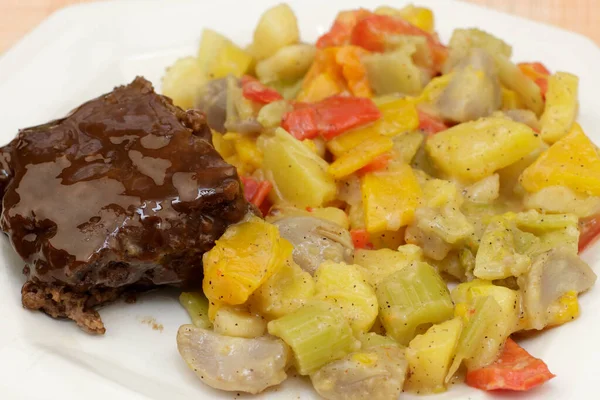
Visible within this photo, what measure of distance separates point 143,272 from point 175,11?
2.33 meters

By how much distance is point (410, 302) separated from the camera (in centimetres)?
270

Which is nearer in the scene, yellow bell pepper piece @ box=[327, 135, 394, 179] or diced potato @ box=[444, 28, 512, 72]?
yellow bell pepper piece @ box=[327, 135, 394, 179]

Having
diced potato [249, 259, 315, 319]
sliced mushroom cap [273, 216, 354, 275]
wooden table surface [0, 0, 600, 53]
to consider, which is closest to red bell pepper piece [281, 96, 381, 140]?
sliced mushroom cap [273, 216, 354, 275]

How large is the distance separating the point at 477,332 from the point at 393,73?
168cm

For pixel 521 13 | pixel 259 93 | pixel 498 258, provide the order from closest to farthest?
pixel 498 258 → pixel 259 93 → pixel 521 13

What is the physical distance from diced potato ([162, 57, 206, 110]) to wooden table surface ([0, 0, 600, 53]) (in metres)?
1.96

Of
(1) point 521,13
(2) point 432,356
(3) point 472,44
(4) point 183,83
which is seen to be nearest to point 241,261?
(2) point 432,356

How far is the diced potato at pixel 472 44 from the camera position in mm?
4000

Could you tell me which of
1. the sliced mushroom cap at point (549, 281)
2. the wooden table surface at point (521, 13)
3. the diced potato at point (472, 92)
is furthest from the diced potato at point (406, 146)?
the wooden table surface at point (521, 13)

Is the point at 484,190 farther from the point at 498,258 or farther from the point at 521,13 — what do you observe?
the point at 521,13

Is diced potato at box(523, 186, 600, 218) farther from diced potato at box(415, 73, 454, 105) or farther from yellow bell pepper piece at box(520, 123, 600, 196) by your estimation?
diced potato at box(415, 73, 454, 105)

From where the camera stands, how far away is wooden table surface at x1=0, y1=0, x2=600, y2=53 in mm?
5434

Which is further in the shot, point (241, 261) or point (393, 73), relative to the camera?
point (393, 73)

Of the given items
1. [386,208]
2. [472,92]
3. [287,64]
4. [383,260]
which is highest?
[472,92]
